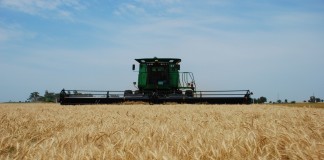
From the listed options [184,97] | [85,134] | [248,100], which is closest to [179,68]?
[184,97]

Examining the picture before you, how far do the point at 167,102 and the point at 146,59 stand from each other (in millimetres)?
3612

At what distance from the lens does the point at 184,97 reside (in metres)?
20.1

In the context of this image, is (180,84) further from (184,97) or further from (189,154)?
(189,154)

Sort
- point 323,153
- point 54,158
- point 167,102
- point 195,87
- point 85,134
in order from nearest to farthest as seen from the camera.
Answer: point 323,153 < point 54,158 < point 85,134 < point 167,102 < point 195,87

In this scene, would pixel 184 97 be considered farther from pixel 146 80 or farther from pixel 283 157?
pixel 283 157

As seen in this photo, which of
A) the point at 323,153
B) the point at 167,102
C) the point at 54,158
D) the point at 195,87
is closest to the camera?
the point at 323,153

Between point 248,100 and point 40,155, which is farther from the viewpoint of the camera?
point 248,100

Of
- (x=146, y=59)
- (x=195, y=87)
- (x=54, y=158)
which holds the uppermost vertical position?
(x=146, y=59)

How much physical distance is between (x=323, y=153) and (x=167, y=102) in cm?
1785

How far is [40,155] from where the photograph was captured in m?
2.41

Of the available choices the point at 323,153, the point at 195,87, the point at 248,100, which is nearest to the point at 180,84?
the point at 195,87

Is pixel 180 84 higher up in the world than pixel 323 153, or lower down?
higher up

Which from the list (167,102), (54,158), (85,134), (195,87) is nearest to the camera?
(54,158)

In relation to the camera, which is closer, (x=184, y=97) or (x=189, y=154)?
(x=189, y=154)
